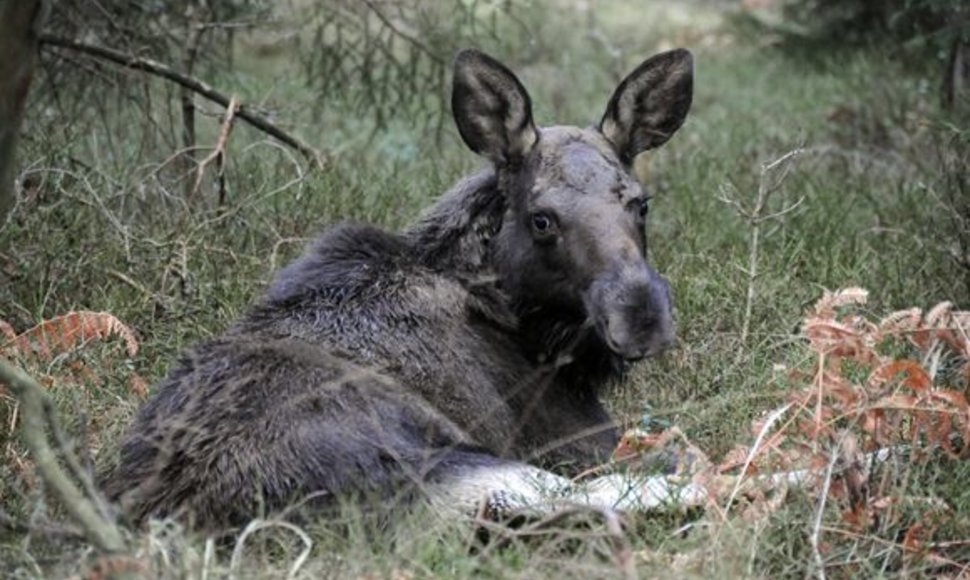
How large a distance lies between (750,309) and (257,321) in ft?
7.43

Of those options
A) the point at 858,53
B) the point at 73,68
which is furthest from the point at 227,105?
the point at 858,53

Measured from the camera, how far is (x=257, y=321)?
21.1 ft

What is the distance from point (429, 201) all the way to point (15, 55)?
4.29 m

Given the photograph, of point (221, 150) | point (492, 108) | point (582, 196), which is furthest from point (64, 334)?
point (582, 196)

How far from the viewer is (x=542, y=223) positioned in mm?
6426

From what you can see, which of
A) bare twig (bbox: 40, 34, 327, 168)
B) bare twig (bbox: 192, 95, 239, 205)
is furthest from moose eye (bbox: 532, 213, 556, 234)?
bare twig (bbox: 40, 34, 327, 168)

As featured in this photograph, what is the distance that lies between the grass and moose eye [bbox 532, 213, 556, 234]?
78cm

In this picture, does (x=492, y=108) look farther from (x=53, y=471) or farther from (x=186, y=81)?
(x=186, y=81)

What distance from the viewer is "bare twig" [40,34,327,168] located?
8758 mm

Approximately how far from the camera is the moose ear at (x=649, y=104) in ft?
22.5

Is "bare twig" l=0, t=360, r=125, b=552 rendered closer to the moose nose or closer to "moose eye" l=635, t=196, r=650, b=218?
the moose nose

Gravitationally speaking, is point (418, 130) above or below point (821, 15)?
below

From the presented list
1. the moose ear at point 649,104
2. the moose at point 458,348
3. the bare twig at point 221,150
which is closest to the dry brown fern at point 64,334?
the moose at point 458,348

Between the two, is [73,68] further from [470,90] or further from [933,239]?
[933,239]
